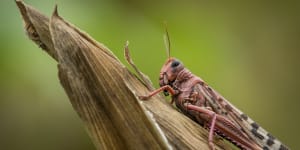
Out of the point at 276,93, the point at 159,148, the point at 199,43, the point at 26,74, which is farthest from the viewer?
the point at 276,93

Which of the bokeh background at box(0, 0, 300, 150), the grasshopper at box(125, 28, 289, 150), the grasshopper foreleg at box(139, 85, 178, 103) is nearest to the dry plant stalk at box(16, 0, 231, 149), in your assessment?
the grasshopper foreleg at box(139, 85, 178, 103)

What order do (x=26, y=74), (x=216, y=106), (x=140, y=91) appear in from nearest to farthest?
1. (x=140, y=91)
2. (x=216, y=106)
3. (x=26, y=74)

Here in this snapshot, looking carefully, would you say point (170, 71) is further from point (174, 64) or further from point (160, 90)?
point (160, 90)

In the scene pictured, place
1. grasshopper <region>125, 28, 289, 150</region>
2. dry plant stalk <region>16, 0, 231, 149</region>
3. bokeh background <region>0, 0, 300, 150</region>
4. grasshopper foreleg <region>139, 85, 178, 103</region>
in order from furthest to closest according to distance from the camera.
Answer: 1. bokeh background <region>0, 0, 300, 150</region>
2. grasshopper <region>125, 28, 289, 150</region>
3. grasshopper foreleg <region>139, 85, 178, 103</region>
4. dry plant stalk <region>16, 0, 231, 149</region>

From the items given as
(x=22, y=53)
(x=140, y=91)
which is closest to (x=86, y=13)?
(x=22, y=53)

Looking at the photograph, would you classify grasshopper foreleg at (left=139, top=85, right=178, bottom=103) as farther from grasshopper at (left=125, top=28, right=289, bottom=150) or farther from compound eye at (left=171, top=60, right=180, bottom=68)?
compound eye at (left=171, top=60, right=180, bottom=68)

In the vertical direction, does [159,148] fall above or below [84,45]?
below

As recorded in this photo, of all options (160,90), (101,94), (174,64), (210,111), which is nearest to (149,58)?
(174,64)

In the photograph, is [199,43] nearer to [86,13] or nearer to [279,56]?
[86,13]
